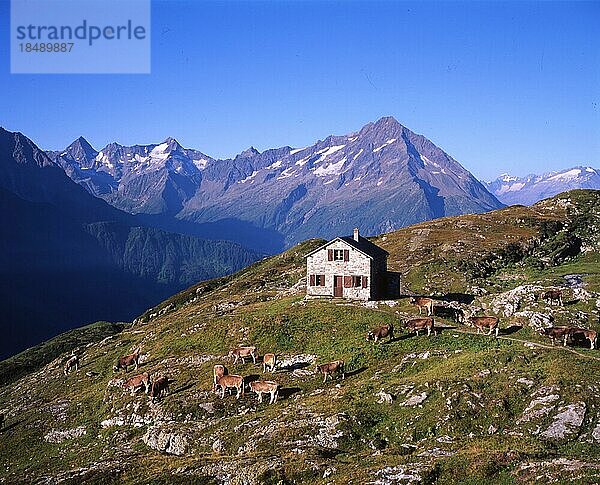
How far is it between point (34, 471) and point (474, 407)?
122ft

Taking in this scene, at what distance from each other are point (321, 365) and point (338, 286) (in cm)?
2753

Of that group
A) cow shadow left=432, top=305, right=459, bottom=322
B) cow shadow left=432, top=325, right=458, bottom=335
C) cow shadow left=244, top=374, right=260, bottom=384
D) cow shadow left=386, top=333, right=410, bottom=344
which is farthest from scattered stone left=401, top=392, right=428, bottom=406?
cow shadow left=432, top=305, right=459, bottom=322

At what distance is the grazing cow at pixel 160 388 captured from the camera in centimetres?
5466

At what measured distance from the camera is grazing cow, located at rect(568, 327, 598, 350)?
4853cm

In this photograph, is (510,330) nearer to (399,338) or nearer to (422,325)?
(422,325)

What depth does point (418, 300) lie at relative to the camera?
215 ft

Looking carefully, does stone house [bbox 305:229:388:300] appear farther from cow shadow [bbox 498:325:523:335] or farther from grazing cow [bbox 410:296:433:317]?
cow shadow [bbox 498:325:523:335]

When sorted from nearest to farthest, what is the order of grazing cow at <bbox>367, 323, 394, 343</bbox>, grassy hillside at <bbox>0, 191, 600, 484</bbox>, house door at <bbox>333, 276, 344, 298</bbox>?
grassy hillside at <bbox>0, 191, 600, 484</bbox>, grazing cow at <bbox>367, 323, 394, 343</bbox>, house door at <bbox>333, 276, 344, 298</bbox>

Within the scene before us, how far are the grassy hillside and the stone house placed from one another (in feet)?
14.5

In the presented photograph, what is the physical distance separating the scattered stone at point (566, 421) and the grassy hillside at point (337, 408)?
101 millimetres

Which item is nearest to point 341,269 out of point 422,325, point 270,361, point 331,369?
point 422,325

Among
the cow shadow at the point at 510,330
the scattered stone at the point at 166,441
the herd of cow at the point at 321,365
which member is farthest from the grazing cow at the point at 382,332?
the scattered stone at the point at 166,441

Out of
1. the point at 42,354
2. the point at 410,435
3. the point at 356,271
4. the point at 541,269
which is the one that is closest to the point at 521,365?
the point at 410,435

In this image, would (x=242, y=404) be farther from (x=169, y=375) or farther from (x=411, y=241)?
(x=411, y=241)
